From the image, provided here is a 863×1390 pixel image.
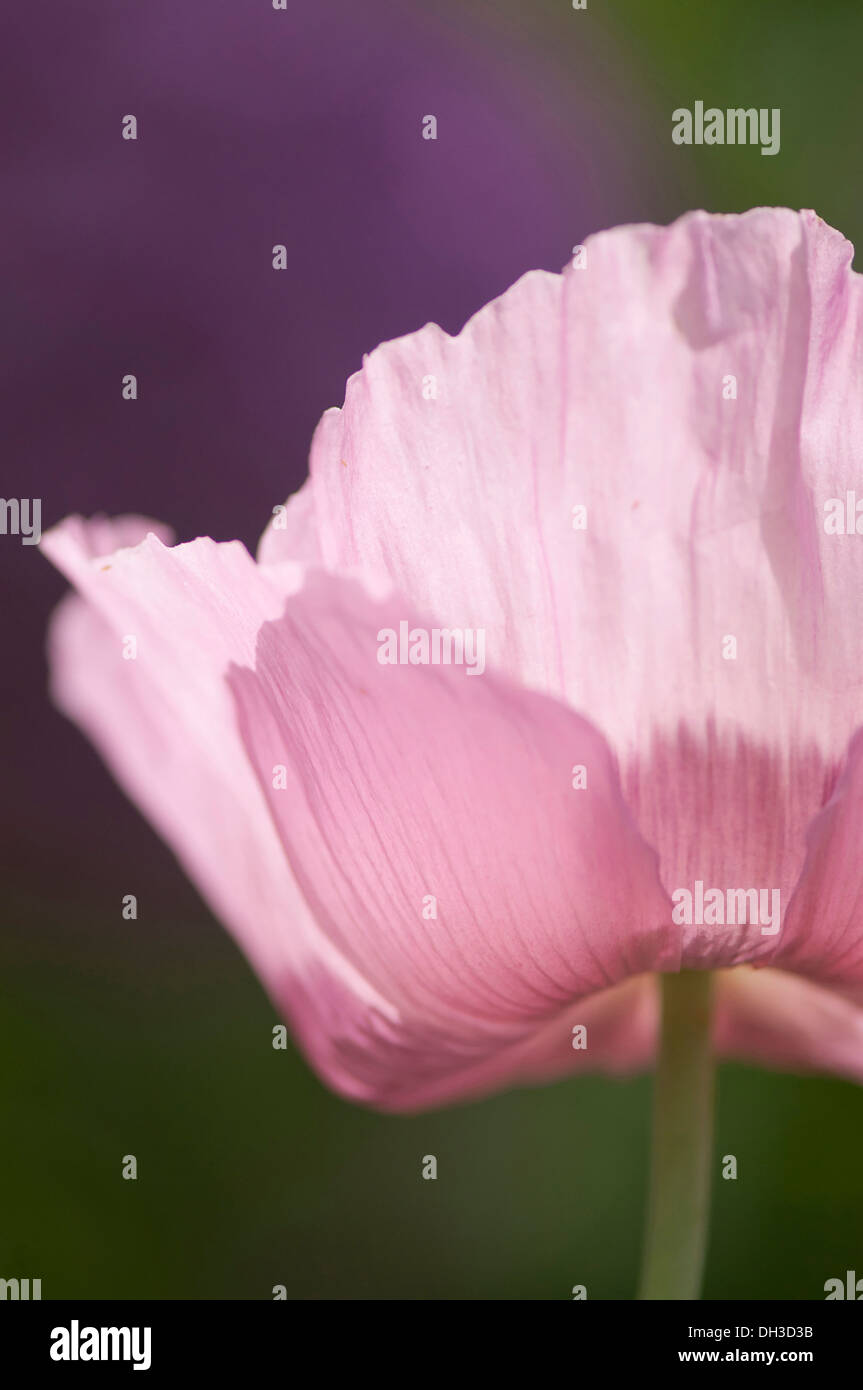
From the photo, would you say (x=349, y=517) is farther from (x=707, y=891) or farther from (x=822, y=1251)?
(x=822, y=1251)

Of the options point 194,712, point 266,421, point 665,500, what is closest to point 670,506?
point 665,500

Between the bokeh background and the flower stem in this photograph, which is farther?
the bokeh background

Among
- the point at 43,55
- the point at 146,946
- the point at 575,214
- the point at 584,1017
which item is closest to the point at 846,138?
the point at 575,214

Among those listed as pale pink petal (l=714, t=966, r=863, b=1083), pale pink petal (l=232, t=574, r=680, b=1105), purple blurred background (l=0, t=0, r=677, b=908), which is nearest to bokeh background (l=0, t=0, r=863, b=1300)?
purple blurred background (l=0, t=0, r=677, b=908)

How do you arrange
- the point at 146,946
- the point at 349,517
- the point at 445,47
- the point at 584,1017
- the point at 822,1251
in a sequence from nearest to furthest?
the point at 349,517
the point at 584,1017
the point at 822,1251
the point at 146,946
the point at 445,47

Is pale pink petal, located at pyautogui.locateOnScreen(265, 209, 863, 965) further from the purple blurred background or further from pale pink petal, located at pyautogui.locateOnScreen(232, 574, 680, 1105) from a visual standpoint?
the purple blurred background

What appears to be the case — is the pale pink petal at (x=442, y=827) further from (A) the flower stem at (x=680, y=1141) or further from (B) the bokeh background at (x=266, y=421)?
(B) the bokeh background at (x=266, y=421)

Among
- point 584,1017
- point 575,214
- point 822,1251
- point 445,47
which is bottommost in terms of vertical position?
point 822,1251
